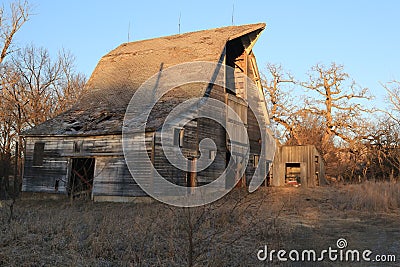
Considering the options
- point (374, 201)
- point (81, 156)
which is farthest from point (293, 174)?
point (81, 156)

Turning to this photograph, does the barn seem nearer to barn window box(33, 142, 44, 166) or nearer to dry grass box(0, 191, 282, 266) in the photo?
barn window box(33, 142, 44, 166)

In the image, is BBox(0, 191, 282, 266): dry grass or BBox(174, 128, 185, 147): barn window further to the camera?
BBox(174, 128, 185, 147): barn window

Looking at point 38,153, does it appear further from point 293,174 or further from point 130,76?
point 293,174

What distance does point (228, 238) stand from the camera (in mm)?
8555

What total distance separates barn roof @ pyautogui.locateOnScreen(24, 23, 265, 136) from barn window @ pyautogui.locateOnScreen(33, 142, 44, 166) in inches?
24.3

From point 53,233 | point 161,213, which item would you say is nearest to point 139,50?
point 161,213

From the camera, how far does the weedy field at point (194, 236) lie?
22.2 feet

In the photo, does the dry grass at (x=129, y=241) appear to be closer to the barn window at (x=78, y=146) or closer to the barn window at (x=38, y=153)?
the barn window at (x=78, y=146)

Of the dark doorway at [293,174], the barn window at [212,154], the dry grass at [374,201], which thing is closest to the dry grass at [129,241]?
the dry grass at [374,201]

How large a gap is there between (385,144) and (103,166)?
21.8 meters

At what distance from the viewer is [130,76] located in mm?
20531

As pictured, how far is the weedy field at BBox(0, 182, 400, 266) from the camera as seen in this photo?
22.2ft

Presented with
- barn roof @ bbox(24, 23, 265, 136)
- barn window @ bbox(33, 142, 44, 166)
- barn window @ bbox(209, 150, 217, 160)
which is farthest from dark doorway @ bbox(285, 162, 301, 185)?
barn window @ bbox(33, 142, 44, 166)

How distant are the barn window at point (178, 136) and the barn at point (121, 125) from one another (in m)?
0.04
